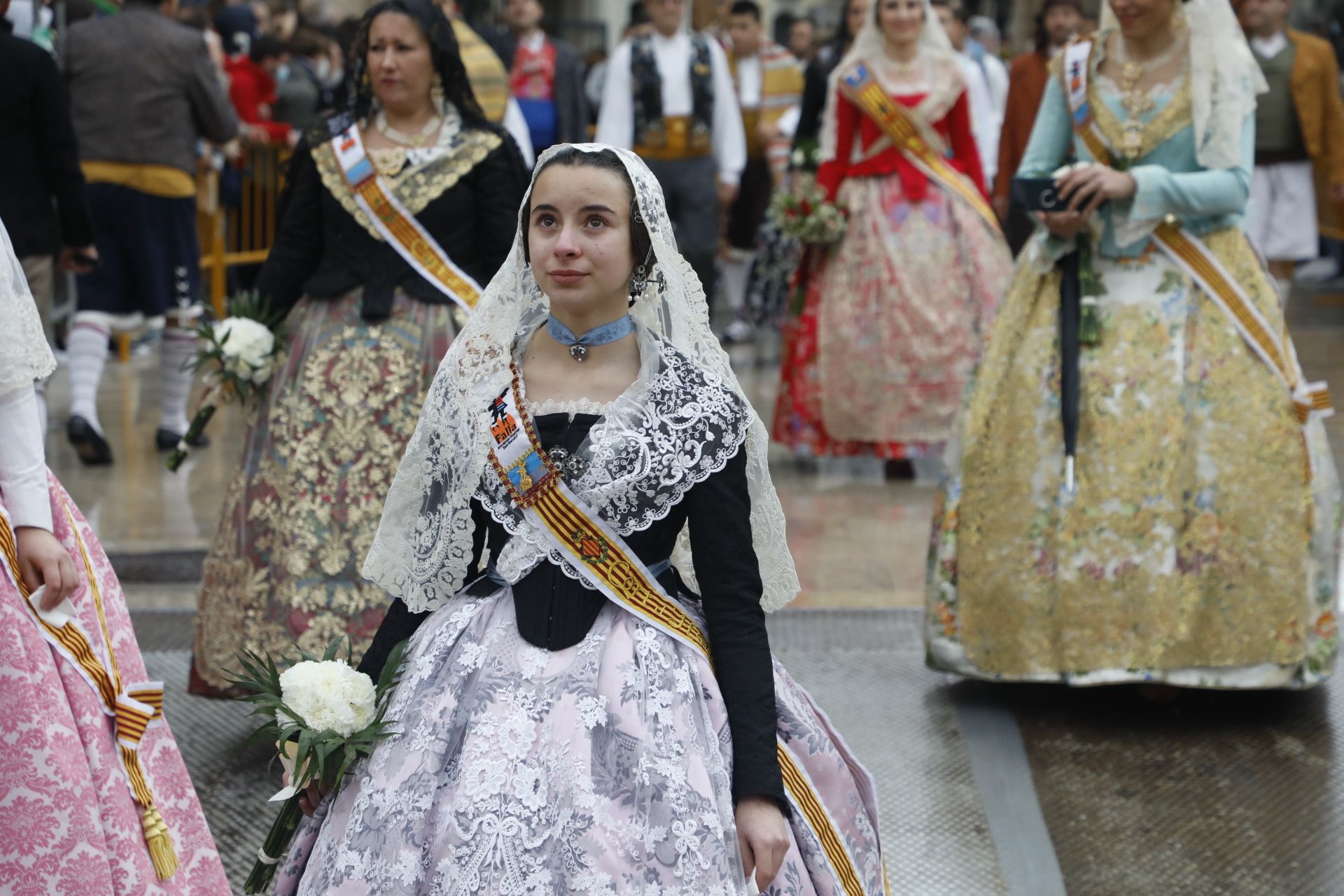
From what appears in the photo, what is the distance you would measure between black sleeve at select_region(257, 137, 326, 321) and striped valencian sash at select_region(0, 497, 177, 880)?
5.41 feet

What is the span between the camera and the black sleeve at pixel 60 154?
250 inches

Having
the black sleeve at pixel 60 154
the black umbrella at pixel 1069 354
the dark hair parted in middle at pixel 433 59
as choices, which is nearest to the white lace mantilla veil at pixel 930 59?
the black umbrella at pixel 1069 354

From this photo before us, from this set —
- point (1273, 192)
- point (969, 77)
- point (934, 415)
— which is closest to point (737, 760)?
point (934, 415)

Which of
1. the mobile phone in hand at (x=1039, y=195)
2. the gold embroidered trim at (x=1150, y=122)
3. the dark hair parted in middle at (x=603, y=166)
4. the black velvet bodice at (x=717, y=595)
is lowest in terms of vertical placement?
the black velvet bodice at (x=717, y=595)

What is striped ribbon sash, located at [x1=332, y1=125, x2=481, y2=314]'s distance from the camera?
4.29 m

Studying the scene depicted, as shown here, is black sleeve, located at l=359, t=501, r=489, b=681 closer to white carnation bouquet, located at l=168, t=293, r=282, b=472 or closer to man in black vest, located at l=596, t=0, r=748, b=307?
white carnation bouquet, located at l=168, t=293, r=282, b=472

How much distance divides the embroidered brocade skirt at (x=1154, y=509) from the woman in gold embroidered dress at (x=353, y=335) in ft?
4.76

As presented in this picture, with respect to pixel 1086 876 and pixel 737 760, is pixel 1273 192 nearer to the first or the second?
pixel 1086 876

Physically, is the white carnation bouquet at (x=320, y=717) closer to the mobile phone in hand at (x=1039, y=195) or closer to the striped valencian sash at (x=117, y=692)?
the striped valencian sash at (x=117, y=692)

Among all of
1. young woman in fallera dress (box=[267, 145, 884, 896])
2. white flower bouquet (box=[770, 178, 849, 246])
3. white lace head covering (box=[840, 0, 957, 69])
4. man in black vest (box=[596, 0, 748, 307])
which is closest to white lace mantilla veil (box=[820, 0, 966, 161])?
white lace head covering (box=[840, 0, 957, 69])

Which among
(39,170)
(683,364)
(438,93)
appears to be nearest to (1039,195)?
(438,93)

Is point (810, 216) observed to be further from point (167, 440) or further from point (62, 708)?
point (62, 708)

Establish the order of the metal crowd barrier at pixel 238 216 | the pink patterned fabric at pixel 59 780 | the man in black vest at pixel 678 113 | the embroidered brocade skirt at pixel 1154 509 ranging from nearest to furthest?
the pink patterned fabric at pixel 59 780, the embroidered brocade skirt at pixel 1154 509, the man in black vest at pixel 678 113, the metal crowd barrier at pixel 238 216

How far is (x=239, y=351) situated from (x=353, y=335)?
0.28 metres
